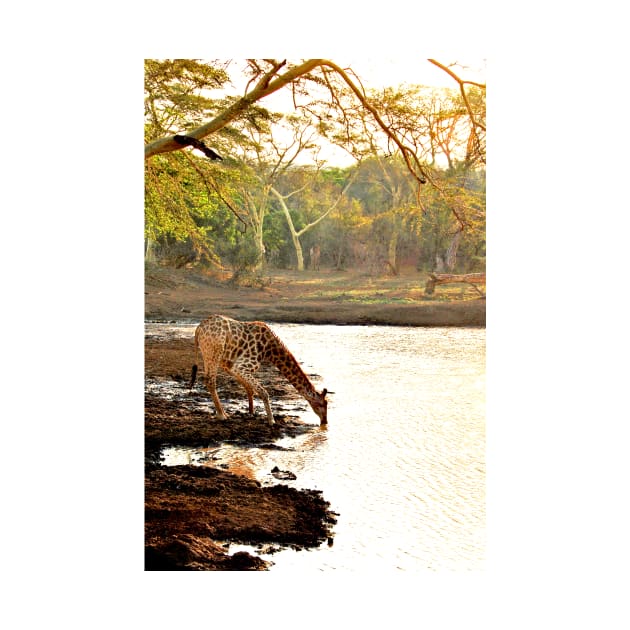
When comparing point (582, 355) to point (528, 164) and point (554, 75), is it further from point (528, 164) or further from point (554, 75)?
point (554, 75)

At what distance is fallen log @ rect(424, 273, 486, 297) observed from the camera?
3695 millimetres

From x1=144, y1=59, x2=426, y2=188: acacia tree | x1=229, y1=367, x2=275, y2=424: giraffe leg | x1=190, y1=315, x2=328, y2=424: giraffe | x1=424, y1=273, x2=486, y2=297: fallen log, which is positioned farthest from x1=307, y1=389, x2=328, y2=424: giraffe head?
x1=144, y1=59, x2=426, y2=188: acacia tree

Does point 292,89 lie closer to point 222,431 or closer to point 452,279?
point 452,279

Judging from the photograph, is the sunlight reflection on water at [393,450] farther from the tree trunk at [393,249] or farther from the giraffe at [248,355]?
the tree trunk at [393,249]

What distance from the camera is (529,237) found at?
354 cm

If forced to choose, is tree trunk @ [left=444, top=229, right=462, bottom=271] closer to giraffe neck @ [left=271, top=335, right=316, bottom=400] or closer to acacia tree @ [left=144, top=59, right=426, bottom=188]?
acacia tree @ [left=144, top=59, right=426, bottom=188]

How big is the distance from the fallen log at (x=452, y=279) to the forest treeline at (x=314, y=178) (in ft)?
0.14

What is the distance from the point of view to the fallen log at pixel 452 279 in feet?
12.1
